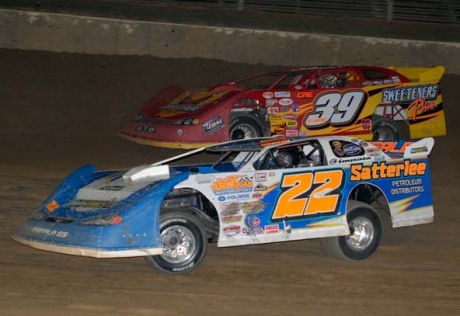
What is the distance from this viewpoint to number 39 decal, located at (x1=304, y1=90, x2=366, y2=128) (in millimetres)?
13875

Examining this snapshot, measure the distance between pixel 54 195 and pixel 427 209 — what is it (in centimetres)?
387

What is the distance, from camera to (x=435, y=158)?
15016 mm

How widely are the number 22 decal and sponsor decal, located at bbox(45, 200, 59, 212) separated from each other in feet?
6.77

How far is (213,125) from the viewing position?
43.8 ft

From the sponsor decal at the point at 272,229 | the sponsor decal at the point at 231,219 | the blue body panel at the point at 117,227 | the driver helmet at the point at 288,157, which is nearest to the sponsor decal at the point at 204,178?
the blue body panel at the point at 117,227

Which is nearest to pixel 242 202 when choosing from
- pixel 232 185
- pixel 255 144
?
pixel 232 185

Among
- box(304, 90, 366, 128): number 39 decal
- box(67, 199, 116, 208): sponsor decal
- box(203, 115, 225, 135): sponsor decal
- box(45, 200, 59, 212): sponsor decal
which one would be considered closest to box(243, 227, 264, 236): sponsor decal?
box(67, 199, 116, 208): sponsor decal

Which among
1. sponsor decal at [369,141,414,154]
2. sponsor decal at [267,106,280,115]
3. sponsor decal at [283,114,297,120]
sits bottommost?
sponsor decal at [369,141,414,154]

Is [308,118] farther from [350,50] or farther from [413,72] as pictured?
[350,50]

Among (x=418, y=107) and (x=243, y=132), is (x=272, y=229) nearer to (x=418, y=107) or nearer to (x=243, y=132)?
(x=243, y=132)

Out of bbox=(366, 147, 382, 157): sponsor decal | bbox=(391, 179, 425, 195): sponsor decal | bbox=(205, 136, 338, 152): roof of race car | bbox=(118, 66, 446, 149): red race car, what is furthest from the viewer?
bbox=(118, 66, 446, 149): red race car

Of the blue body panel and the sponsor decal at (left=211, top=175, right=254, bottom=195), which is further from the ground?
the sponsor decal at (left=211, top=175, right=254, bottom=195)

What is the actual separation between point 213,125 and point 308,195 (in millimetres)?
4700

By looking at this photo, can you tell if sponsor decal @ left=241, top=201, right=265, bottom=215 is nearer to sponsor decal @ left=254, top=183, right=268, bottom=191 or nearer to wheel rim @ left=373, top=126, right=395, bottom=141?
sponsor decal @ left=254, top=183, right=268, bottom=191
